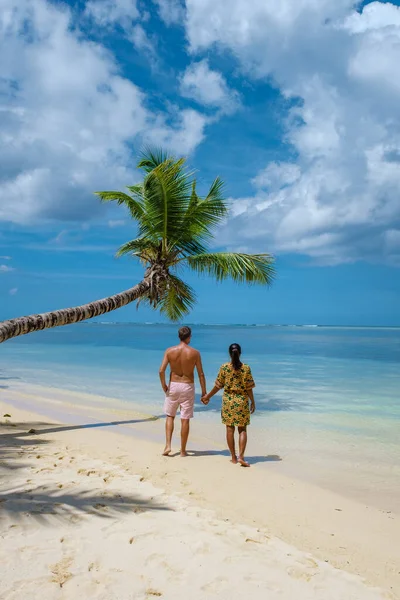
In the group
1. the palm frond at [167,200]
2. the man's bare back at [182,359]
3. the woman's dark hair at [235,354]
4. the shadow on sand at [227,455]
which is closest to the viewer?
the woman's dark hair at [235,354]

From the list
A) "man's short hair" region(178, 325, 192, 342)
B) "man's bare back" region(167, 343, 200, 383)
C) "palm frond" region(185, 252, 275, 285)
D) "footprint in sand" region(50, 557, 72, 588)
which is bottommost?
"footprint in sand" region(50, 557, 72, 588)

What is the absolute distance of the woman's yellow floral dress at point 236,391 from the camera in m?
6.24

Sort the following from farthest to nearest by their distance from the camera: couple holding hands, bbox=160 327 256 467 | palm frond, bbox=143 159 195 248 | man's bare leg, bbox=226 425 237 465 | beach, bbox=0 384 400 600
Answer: palm frond, bbox=143 159 195 248 → man's bare leg, bbox=226 425 237 465 → couple holding hands, bbox=160 327 256 467 → beach, bbox=0 384 400 600

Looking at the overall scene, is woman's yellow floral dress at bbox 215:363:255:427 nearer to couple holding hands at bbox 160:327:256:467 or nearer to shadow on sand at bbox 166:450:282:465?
couple holding hands at bbox 160:327:256:467

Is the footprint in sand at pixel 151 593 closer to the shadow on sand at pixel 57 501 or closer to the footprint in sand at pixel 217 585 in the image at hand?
the footprint in sand at pixel 217 585

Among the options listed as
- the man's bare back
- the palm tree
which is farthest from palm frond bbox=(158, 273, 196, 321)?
the man's bare back

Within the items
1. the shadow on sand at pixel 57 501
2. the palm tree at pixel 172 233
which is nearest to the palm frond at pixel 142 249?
the palm tree at pixel 172 233

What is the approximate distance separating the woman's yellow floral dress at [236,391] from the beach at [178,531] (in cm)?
64

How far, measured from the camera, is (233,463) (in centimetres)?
651

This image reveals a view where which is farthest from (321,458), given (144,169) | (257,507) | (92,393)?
(92,393)

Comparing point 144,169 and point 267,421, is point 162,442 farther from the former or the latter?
point 144,169

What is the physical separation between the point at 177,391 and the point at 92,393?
367 inches

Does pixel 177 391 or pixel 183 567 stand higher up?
pixel 177 391

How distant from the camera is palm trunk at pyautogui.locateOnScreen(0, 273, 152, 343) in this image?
755cm
